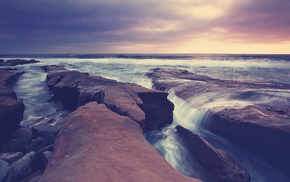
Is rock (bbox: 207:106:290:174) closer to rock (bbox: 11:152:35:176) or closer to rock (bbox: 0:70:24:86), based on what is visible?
rock (bbox: 11:152:35:176)

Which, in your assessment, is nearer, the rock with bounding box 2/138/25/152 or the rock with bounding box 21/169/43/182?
the rock with bounding box 21/169/43/182

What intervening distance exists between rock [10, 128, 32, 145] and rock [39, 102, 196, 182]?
2057 mm

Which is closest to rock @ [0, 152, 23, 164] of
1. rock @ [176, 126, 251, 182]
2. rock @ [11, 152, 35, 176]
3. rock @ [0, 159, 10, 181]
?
rock @ [11, 152, 35, 176]

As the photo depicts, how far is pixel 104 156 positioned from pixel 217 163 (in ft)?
10.3

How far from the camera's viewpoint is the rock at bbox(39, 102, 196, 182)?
2.64 m

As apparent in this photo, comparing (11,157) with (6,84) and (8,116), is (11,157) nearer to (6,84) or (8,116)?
(8,116)

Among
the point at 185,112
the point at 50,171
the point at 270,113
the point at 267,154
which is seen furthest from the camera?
the point at 185,112

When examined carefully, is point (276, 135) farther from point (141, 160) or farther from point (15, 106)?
point (15, 106)

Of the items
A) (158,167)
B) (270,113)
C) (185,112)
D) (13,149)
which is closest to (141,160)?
(158,167)

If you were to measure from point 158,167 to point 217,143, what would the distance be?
506cm

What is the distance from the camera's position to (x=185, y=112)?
33.0 feet

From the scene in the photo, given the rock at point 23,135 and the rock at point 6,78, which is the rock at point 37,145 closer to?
the rock at point 23,135

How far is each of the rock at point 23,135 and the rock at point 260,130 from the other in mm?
6082

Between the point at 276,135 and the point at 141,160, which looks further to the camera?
the point at 276,135
